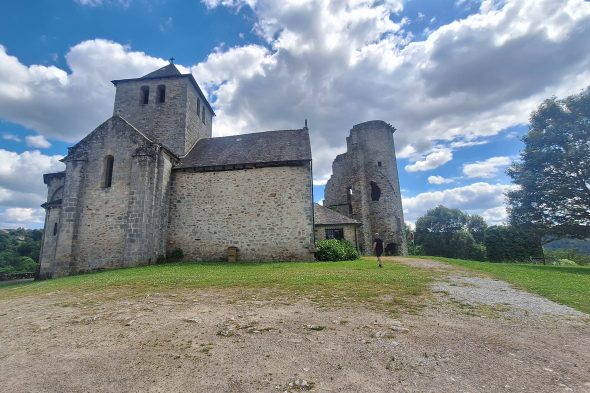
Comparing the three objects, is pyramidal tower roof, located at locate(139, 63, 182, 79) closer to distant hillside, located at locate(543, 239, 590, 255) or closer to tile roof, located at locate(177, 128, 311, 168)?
tile roof, located at locate(177, 128, 311, 168)

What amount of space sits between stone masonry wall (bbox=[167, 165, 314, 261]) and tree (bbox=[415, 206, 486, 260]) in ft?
109

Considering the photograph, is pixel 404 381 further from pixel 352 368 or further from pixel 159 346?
pixel 159 346

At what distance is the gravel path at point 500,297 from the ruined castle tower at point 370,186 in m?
17.8

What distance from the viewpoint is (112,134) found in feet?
52.2

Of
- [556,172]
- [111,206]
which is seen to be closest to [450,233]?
[556,172]

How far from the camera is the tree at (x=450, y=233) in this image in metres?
39.1

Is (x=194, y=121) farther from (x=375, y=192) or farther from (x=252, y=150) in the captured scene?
(x=375, y=192)

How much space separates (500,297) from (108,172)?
60.8ft

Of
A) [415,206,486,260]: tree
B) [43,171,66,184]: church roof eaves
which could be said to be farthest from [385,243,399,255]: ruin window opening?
[43,171,66,184]: church roof eaves

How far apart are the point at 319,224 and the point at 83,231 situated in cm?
1470

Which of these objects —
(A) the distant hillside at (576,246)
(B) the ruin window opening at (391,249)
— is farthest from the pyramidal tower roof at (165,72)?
(A) the distant hillside at (576,246)

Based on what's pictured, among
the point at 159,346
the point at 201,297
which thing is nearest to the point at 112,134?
the point at 201,297

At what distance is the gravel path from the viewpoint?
534cm

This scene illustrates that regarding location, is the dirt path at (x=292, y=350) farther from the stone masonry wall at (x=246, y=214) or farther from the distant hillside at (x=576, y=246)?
the distant hillside at (x=576, y=246)
